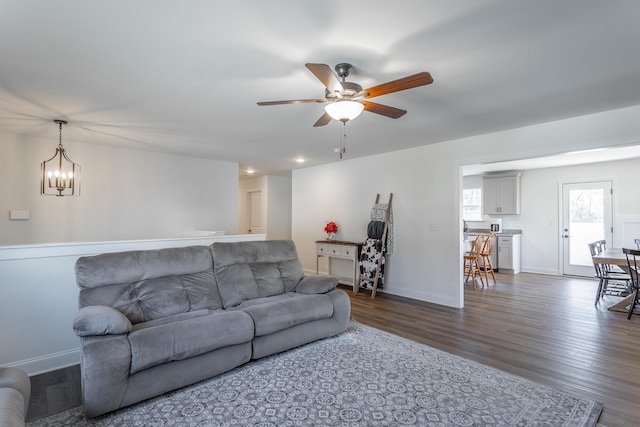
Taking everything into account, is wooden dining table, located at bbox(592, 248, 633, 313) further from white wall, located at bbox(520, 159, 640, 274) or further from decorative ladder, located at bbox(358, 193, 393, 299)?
decorative ladder, located at bbox(358, 193, 393, 299)

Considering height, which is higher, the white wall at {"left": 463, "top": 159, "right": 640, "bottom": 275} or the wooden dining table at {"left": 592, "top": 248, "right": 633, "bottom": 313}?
the white wall at {"left": 463, "top": 159, "right": 640, "bottom": 275}

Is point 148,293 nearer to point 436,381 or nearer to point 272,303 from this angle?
point 272,303

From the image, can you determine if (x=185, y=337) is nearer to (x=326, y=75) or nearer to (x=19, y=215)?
(x=326, y=75)

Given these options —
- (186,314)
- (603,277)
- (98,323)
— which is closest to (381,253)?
(603,277)

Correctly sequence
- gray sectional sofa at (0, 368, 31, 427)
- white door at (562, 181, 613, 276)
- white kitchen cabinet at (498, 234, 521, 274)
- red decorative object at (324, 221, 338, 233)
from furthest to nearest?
white kitchen cabinet at (498, 234, 521, 274), white door at (562, 181, 613, 276), red decorative object at (324, 221, 338, 233), gray sectional sofa at (0, 368, 31, 427)

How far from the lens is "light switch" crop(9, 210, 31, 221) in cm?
411

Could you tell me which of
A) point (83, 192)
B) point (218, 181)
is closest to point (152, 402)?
point (83, 192)

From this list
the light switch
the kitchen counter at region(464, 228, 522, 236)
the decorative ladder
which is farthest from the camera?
the kitchen counter at region(464, 228, 522, 236)

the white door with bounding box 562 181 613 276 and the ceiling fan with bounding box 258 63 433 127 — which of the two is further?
the white door with bounding box 562 181 613 276

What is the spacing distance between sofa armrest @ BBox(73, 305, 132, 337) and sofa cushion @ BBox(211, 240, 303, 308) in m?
1.08

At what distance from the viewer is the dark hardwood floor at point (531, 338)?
7.60 ft

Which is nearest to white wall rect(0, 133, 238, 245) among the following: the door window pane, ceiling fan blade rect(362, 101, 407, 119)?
ceiling fan blade rect(362, 101, 407, 119)

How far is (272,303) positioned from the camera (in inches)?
114

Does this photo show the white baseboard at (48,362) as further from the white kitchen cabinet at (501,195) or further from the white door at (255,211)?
the white kitchen cabinet at (501,195)
